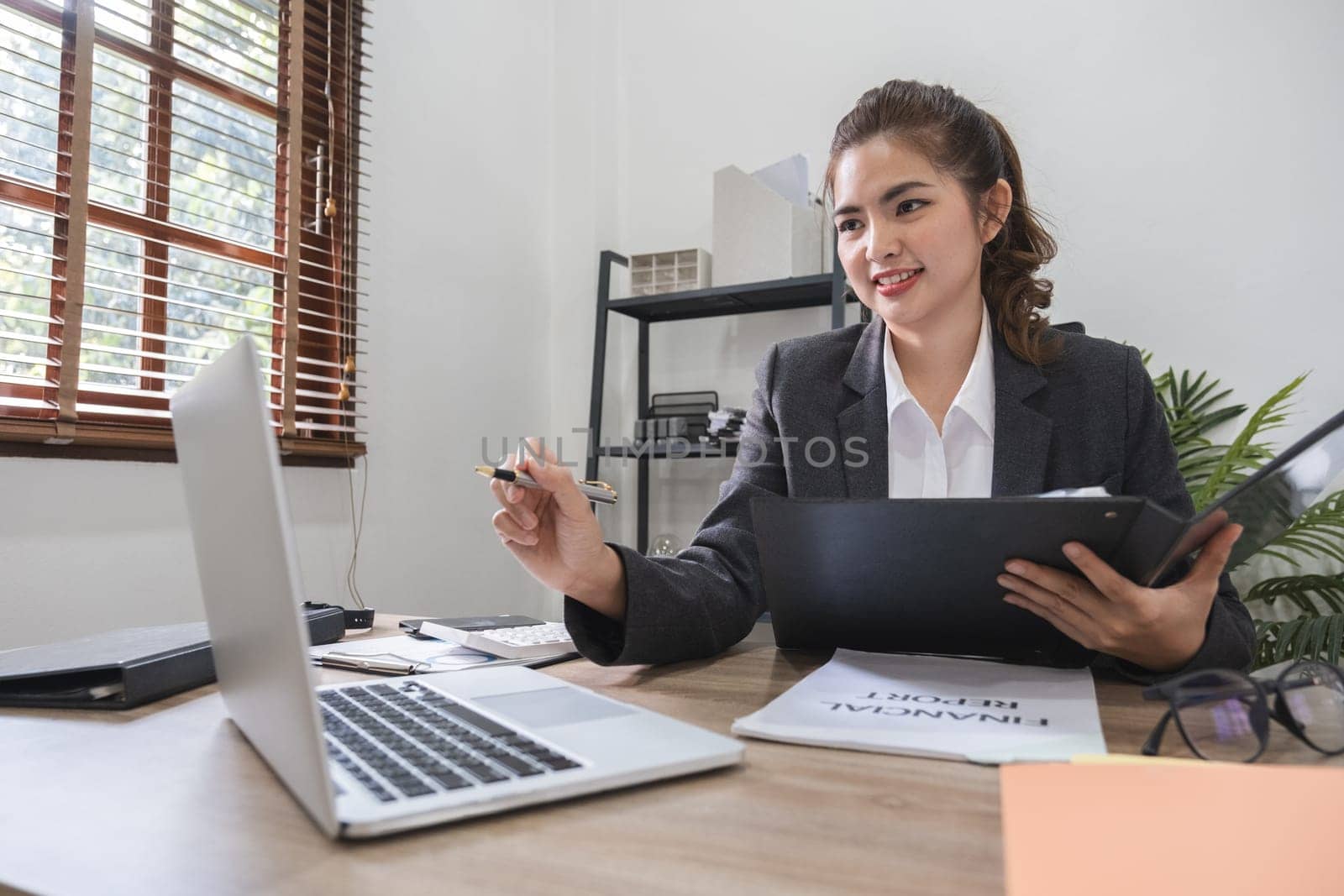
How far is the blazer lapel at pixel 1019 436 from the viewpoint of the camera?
1.17m

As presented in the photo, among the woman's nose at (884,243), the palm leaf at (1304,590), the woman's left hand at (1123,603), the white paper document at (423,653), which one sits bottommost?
the palm leaf at (1304,590)

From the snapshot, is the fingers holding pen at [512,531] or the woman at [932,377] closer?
the fingers holding pen at [512,531]

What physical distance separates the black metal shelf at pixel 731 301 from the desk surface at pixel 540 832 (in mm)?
1910

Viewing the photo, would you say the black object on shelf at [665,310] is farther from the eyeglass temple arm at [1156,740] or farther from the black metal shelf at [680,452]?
the eyeglass temple arm at [1156,740]

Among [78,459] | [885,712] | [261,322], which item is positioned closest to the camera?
[885,712]

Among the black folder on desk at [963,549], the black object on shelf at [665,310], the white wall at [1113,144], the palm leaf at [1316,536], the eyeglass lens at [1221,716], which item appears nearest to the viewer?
the eyeglass lens at [1221,716]

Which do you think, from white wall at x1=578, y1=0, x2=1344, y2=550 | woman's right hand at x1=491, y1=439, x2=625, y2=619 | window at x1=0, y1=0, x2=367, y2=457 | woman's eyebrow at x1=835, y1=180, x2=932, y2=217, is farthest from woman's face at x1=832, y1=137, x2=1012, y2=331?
window at x1=0, y1=0, x2=367, y2=457

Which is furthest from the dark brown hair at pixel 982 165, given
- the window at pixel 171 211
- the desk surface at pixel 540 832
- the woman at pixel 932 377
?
the window at pixel 171 211

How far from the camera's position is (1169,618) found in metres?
0.78

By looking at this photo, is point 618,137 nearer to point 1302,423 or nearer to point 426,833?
point 1302,423

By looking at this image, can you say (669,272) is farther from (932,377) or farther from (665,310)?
(932,377)

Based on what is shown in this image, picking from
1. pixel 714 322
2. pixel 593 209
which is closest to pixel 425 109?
pixel 593 209

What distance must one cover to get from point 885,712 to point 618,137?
2.72 m

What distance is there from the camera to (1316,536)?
205 cm
